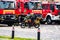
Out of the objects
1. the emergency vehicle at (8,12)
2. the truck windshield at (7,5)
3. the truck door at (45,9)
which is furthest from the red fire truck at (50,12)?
the truck windshield at (7,5)

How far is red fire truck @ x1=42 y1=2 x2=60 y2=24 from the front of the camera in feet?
136

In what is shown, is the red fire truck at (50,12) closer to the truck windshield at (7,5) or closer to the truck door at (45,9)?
the truck door at (45,9)

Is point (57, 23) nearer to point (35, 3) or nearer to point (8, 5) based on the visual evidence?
point (35, 3)

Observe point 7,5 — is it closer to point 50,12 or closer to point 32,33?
point 50,12

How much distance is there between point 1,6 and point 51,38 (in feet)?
42.7

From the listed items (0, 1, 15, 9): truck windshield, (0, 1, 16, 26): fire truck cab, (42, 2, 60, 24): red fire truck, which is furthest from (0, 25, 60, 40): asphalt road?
(42, 2, 60, 24): red fire truck

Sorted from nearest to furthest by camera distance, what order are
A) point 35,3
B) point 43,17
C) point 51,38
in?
point 51,38, point 35,3, point 43,17

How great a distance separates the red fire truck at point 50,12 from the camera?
1629 inches

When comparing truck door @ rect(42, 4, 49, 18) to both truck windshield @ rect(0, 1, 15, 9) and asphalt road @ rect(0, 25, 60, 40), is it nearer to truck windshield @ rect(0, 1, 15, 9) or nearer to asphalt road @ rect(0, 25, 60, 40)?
truck windshield @ rect(0, 1, 15, 9)

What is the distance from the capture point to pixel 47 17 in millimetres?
41656

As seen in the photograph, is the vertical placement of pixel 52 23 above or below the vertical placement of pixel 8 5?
below

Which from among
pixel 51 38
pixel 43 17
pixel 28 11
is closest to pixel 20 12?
pixel 28 11

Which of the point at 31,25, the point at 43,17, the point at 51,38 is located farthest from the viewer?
the point at 43,17

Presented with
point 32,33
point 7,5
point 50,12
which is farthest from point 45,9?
point 32,33
